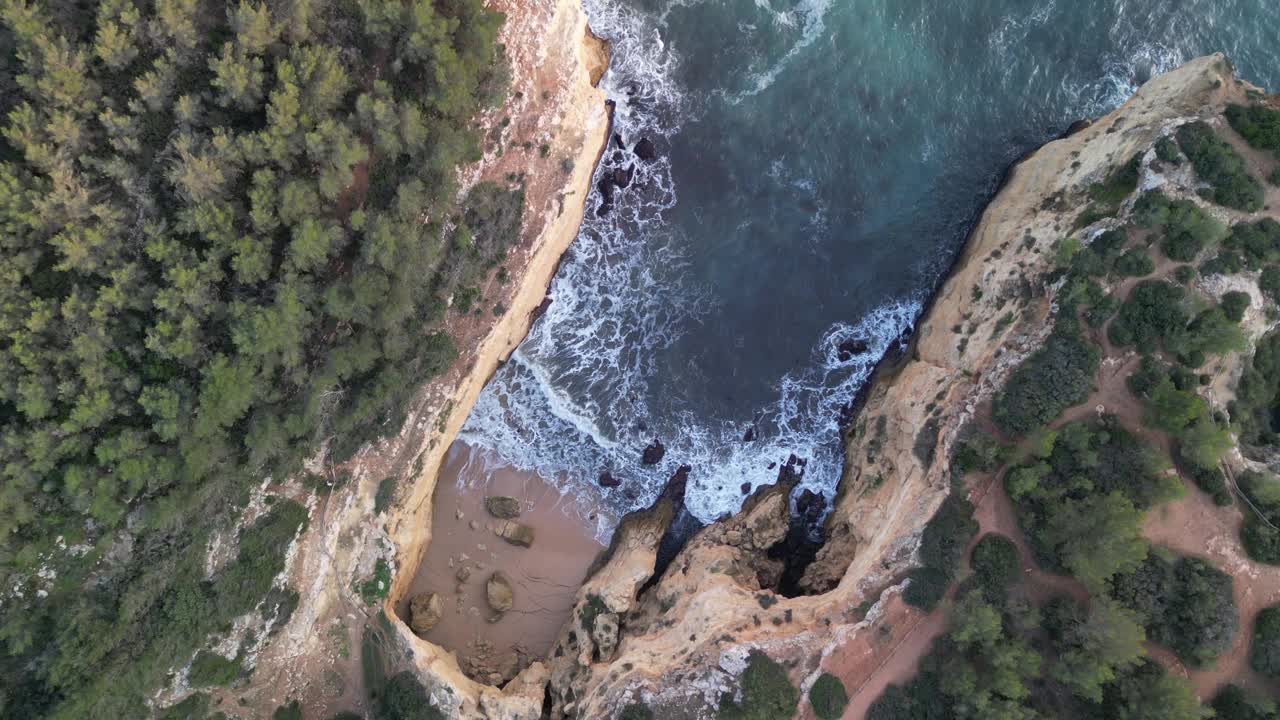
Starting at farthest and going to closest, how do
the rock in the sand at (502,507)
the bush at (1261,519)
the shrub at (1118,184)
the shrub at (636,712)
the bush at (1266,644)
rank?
the rock in the sand at (502,507) < the shrub at (1118,184) < the shrub at (636,712) < the bush at (1261,519) < the bush at (1266,644)

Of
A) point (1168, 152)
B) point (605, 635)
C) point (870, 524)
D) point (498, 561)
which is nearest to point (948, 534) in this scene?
point (870, 524)

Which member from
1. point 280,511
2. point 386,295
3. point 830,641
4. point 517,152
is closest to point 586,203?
point 517,152

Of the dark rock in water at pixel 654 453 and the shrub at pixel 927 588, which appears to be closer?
the shrub at pixel 927 588

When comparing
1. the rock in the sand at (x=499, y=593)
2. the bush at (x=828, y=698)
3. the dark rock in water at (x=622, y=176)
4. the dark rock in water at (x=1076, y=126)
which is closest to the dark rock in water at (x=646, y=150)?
the dark rock in water at (x=622, y=176)

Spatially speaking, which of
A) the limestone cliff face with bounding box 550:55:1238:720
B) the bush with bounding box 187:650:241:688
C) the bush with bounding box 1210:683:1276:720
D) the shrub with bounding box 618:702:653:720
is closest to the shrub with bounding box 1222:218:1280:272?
the limestone cliff face with bounding box 550:55:1238:720

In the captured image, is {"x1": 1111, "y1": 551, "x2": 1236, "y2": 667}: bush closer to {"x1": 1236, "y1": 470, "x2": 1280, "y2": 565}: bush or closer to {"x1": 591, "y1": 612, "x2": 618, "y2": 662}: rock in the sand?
{"x1": 1236, "y1": 470, "x2": 1280, "y2": 565}: bush

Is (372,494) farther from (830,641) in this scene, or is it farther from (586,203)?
(830,641)

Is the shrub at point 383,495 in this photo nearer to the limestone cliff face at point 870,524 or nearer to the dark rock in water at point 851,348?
the limestone cliff face at point 870,524

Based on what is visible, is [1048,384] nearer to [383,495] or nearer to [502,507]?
[502,507]
